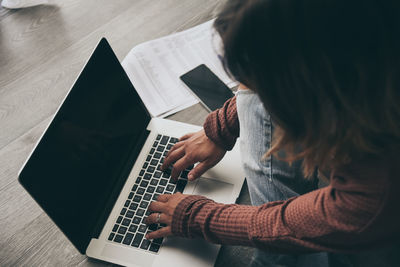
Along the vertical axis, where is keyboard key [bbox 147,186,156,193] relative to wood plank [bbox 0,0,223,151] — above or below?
below

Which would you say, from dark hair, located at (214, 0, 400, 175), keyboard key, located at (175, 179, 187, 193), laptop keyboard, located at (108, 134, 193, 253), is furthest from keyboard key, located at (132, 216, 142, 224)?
dark hair, located at (214, 0, 400, 175)

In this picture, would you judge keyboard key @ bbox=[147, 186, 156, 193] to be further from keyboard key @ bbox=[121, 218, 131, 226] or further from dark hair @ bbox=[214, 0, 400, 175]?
dark hair @ bbox=[214, 0, 400, 175]

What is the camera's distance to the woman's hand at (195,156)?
739mm

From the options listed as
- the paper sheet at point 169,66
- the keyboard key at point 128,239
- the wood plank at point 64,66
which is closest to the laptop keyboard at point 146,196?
the keyboard key at point 128,239

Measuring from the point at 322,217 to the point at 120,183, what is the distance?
0.43 meters

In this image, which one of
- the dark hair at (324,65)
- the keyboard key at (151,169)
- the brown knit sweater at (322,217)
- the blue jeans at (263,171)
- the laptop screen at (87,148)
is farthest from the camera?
the keyboard key at (151,169)

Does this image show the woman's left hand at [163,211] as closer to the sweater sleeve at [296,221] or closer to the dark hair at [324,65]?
the sweater sleeve at [296,221]

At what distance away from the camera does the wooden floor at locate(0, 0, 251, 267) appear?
0.71m

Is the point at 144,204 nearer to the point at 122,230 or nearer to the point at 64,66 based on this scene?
the point at 122,230

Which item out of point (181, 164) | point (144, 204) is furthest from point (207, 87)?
point (144, 204)

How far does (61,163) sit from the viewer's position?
595 millimetres

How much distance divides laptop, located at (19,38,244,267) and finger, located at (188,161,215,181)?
2cm

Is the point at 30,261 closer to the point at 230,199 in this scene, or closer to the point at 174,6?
the point at 230,199

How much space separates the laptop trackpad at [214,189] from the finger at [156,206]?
0.08 meters
